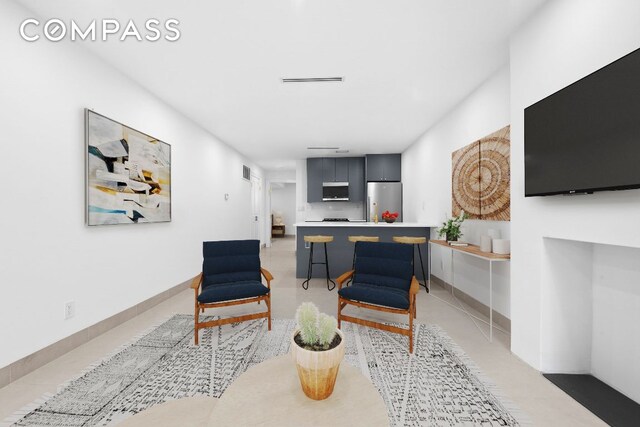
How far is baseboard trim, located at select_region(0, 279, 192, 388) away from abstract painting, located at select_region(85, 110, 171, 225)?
1024 millimetres

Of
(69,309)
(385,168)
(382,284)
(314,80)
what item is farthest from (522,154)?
(385,168)

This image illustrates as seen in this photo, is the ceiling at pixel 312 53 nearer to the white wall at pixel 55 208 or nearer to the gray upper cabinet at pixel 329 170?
the white wall at pixel 55 208

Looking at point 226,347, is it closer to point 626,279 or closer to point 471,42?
point 626,279

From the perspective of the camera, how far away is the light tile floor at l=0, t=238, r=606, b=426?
1.75m

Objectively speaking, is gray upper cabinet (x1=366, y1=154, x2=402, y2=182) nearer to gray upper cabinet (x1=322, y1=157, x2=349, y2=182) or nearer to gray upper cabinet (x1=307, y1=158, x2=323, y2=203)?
gray upper cabinet (x1=322, y1=157, x2=349, y2=182)

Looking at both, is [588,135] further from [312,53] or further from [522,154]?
[312,53]

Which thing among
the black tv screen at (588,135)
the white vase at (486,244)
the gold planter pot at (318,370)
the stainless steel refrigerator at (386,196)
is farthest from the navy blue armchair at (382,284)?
the stainless steel refrigerator at (386,196)

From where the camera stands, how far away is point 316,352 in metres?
1.20

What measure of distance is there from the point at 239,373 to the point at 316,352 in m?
1.26

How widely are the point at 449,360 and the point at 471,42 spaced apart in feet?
9.34

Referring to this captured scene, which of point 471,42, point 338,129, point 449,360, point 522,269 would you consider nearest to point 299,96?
point 338,129

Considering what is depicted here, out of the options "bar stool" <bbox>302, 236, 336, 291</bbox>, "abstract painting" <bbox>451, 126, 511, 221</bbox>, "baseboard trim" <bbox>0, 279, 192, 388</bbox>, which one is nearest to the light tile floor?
"baseboard trim" <bbox>0, 279, 192, 388</bbox>

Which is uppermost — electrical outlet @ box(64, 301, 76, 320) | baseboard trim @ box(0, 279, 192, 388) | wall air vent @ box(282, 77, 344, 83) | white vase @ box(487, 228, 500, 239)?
wall air vent @ box(282, 77, 344, 83)

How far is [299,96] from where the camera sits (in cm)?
366
